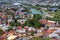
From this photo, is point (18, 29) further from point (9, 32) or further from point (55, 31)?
point (55, 31)

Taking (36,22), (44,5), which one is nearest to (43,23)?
(36,22)

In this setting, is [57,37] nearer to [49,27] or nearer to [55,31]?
[55,31]

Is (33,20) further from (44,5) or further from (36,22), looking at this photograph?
(44,5)

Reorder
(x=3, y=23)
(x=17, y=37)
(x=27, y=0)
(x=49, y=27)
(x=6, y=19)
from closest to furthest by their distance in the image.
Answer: (x=17, y=37) → (x=49, y=27) → (x=3, y=23) → (x=6, y=19) → (x=27, y=0)

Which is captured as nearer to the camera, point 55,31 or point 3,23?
point 55,31

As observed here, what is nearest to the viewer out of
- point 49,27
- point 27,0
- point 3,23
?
point 49,27

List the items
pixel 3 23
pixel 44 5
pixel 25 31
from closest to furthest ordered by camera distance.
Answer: pixel 25 31
pixel 3 23
pixel 44 5

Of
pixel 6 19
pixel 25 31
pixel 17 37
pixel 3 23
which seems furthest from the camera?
pixel 6 19

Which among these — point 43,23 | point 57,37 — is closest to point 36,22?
point 43,23

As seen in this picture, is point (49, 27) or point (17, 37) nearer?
point (17, 37)
